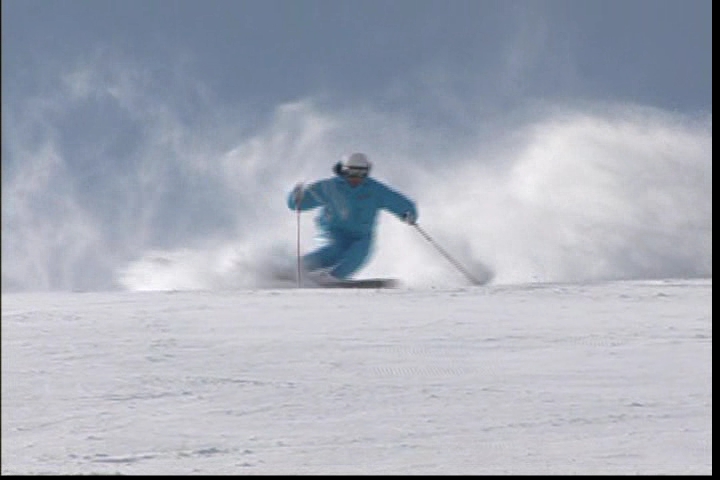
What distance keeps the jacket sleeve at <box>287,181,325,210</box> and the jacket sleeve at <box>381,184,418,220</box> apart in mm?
538

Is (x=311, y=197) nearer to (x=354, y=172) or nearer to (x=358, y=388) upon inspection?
(x=354, y=172)

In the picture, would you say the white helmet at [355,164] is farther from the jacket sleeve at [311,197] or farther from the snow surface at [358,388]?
the snow surface at [358,388]

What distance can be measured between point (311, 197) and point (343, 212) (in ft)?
0.97

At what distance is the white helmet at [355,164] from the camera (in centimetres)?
1226

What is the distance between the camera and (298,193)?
12.5 meters

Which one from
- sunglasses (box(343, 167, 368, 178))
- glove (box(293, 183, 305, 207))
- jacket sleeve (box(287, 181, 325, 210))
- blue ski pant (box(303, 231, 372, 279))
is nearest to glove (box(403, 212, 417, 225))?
blue ski pant (box(303, 231, 372, 279))

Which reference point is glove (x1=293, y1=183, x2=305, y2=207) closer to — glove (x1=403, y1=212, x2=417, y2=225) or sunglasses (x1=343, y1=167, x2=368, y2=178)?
sunglasses (x1=343, y1=167, x2=368, y2=178)

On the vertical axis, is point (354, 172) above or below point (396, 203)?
above

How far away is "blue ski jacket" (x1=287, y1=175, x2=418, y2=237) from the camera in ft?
40.7

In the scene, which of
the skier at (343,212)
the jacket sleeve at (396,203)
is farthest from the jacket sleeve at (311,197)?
the jacket sleeve at (396,203)

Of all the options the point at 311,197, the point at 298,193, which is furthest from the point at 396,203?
the point at 298,193

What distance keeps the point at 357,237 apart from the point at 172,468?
7.53 metres

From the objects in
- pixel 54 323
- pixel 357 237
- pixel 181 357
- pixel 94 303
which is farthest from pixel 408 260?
pixel 181 357

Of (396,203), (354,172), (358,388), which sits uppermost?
(354,172)
